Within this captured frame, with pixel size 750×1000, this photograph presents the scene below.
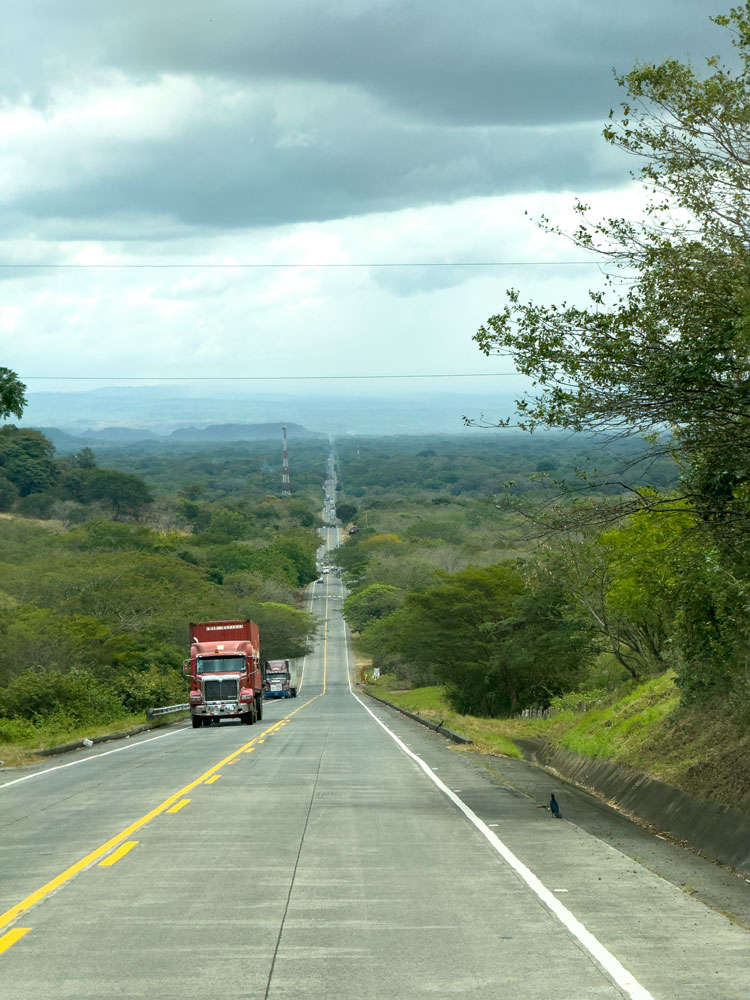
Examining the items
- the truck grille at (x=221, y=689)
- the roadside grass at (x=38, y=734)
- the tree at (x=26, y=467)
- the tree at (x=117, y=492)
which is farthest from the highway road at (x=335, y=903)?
the tree at (x=26, y=467)

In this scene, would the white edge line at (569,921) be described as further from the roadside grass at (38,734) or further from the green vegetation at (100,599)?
the green vegetation at (100,599)

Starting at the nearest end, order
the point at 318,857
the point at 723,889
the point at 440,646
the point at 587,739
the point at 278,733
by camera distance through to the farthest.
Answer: the point at 723,889, the point at 318,857, the point at 587,739, the point at 278,733, the point at 440,646

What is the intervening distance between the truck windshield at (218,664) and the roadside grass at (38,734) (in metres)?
3.25

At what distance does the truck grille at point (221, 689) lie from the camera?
138 feet

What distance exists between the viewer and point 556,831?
13711 millimetres

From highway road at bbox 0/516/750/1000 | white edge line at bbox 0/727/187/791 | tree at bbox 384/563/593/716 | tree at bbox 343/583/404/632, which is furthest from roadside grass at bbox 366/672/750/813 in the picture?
tree at bbox 343/583/404/632

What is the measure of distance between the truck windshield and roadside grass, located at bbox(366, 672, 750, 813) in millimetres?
11437

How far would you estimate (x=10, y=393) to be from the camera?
57.9 feet

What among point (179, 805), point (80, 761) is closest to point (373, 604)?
point (80, 761)

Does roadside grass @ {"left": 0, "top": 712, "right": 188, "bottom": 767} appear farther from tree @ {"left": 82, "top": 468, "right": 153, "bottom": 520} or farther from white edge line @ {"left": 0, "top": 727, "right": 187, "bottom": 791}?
tree @ {"left": 82, "top": 468, "right": 153, "bottom": 520}

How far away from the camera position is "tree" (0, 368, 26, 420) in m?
17.6

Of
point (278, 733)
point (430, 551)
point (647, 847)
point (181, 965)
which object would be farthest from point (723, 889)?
point (430, 551)

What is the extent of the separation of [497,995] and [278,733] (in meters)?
29.0

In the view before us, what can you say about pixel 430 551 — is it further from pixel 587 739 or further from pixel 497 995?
pixel 497 995
